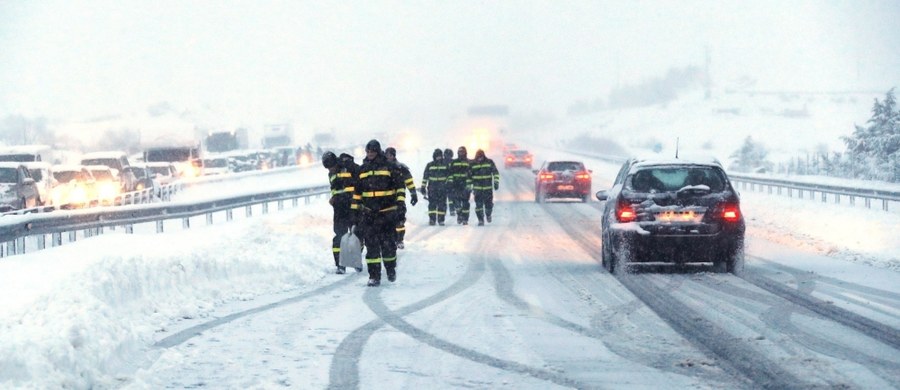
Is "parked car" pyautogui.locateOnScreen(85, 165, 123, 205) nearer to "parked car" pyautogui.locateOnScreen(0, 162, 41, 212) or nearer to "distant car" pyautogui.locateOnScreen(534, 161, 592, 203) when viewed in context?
"parked car" pyautogui.locateOnScreen(0, 162, 41, 212)

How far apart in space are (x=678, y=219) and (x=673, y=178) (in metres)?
0.71

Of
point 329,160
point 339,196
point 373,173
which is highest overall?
point 329,160

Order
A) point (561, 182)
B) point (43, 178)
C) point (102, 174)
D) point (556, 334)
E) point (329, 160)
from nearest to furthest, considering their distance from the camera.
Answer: point (556, 334)
point (329, 160)
point (43, 178)
point (561, 182)
point (102, 174)

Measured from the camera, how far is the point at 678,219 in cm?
1395

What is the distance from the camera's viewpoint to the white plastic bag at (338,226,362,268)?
14.4 m

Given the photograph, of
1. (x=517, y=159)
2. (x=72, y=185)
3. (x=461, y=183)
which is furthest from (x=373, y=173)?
(x=517, y=159)

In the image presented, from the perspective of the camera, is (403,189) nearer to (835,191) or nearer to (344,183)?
(344,183)

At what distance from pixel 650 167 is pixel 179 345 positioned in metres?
7.48

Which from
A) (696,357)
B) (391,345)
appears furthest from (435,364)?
(696,357)

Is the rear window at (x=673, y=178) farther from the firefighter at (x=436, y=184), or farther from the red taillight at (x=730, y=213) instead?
the firefighter at (x=436, y=184)

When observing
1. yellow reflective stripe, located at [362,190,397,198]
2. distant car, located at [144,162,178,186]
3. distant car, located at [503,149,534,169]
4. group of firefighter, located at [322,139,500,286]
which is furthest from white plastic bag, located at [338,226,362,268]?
distant car, located at [503,149,534,169]

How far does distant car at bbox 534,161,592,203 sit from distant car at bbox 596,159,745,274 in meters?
19.3

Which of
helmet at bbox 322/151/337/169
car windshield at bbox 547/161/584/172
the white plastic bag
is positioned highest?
helmet at bbox 322/151/337/169

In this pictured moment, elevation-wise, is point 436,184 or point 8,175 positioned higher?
point 8,175
